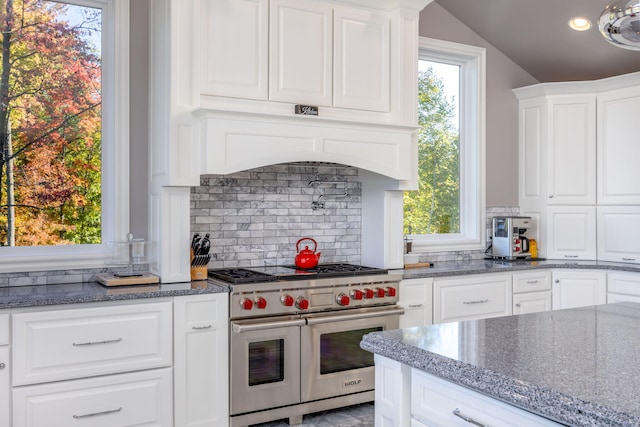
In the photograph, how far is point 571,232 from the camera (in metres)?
5.07

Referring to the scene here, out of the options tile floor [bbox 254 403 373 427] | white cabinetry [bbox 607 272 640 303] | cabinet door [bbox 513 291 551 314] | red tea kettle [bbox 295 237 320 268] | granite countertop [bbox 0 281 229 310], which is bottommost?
tile floor [bbox 254 403 373 427]

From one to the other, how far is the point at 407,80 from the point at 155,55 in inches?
67.6

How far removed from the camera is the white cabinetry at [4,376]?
9.04 ft

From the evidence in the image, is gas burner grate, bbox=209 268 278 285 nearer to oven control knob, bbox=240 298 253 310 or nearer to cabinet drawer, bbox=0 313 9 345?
oven control knob, bbox=240 298 253 310

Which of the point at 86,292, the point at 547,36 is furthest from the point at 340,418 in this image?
the point at 547,36

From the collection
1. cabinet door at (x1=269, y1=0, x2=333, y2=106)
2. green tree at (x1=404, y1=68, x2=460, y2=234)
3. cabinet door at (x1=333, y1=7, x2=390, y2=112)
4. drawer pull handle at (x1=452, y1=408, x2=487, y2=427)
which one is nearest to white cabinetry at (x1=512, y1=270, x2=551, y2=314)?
green tree at (x1=404, y1=68, x2=460, y2=234)

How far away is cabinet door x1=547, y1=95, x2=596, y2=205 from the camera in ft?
16.4

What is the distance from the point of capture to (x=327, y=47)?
386cm

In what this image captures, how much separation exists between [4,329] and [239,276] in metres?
1.24

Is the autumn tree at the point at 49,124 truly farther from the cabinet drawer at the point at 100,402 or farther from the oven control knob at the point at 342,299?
the oven control knob at the point at 342,299

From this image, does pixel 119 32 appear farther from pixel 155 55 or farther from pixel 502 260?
pixel 502 260

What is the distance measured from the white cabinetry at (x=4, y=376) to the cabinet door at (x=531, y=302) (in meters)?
3.42

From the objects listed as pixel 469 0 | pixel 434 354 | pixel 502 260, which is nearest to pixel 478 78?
pixel 469 0

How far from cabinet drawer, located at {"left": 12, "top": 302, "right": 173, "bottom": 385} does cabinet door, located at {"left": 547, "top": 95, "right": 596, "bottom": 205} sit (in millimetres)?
3532
